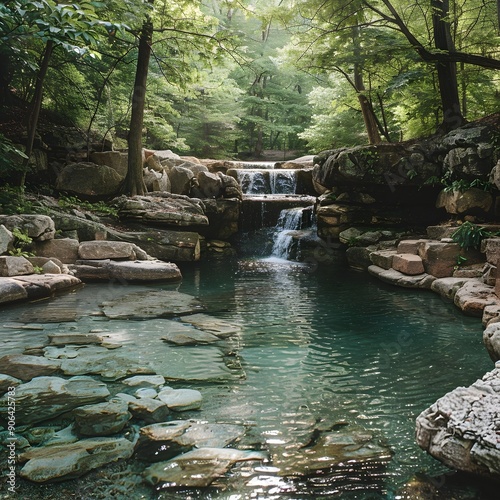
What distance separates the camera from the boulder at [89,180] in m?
12.0

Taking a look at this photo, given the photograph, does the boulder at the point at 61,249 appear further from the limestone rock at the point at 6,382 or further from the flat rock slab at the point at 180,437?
the flat rock slab at the point at 180,437

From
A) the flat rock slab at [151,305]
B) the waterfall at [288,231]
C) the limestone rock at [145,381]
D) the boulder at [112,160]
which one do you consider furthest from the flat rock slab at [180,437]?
the boulder at [112,160]

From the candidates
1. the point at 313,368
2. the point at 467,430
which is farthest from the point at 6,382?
the point at 467,430

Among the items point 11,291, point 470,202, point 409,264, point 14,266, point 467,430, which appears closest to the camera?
point 467,430

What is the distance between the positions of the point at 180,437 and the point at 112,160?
38.0ft

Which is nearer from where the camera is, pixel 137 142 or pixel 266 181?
pixel 137 142

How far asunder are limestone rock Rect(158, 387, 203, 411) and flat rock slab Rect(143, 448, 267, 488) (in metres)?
0.67

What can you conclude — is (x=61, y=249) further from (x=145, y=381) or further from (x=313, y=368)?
(x=313, y=368)

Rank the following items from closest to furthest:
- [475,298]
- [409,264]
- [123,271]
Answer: [475,298] < [123,271] < [409,264]

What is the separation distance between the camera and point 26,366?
3.97 metres

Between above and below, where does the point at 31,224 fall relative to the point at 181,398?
above

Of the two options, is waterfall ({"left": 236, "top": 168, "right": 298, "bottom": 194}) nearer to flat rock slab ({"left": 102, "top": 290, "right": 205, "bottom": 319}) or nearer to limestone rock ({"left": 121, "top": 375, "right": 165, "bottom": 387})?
flat rock slab ({"left": 102, "top": 290, "right": 205, "bottom": 319})

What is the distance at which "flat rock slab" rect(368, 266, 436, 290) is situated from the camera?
850 centimetres

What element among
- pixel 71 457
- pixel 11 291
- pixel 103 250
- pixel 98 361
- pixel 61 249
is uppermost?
pixel 61 249
